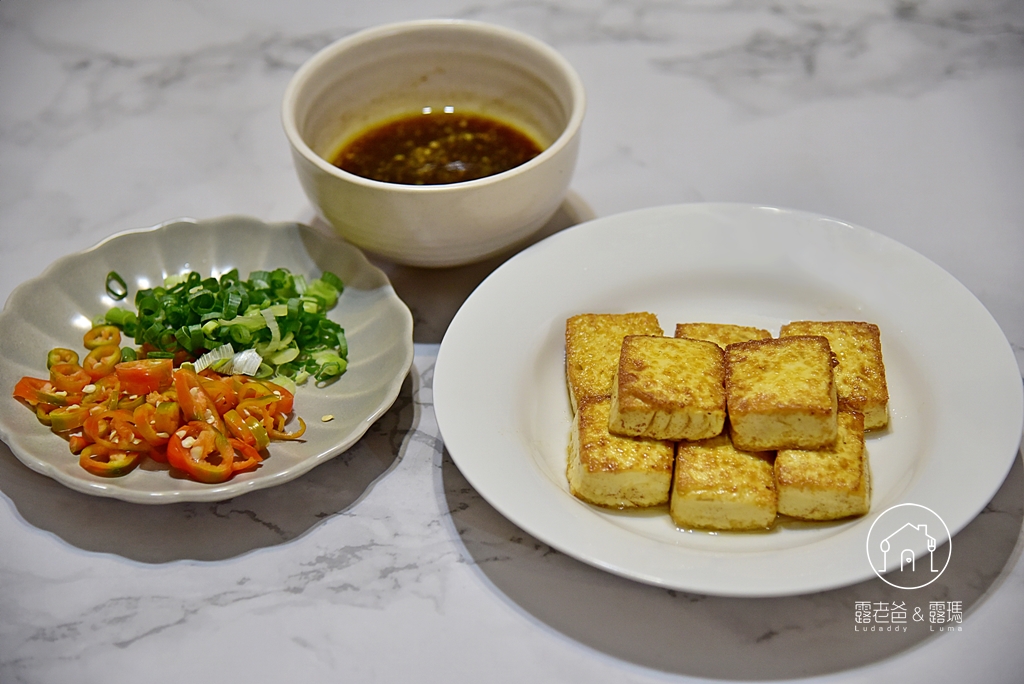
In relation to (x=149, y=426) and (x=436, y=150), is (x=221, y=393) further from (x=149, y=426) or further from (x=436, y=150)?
(x=436, y=150)

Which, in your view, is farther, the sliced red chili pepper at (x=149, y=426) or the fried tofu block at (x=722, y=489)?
the sliced red chili pepper at (x=149, y=426)

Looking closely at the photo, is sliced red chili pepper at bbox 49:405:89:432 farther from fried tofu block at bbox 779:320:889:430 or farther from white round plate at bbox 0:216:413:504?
fried tofu block at bbox 779:320:889:430

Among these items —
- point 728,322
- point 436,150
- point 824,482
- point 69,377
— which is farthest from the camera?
point 436,150

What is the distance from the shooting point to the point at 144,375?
2270 millimetres

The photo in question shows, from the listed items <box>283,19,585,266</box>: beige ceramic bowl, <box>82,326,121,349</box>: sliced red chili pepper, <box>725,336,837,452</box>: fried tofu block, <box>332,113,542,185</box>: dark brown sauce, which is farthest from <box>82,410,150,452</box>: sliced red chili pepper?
<box>725,336,837,452</box>: fried tofu block

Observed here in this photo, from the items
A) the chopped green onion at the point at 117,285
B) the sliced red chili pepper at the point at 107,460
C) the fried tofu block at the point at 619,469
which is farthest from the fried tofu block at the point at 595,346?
the chopped green onion at the point at 117,285

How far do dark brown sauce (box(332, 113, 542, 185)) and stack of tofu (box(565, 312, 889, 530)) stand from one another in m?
0.89

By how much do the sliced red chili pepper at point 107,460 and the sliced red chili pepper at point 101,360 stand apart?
0.81 feet

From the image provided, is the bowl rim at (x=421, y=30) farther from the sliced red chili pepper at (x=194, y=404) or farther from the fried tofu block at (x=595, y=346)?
the sliced red chili pepper at (x=194, y=404)

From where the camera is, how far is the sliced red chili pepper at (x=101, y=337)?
2.51m

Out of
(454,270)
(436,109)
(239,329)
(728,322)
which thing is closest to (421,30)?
(436,109)

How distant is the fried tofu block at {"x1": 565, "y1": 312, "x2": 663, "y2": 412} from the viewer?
2.30m

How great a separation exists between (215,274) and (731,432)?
5.40ft

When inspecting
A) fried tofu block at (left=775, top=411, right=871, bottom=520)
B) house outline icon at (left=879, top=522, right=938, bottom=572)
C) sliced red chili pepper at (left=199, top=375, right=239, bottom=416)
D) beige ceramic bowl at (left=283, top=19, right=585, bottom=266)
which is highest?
beige ceramic bowl at (left=283, top=19, right=585, bottom=266)
